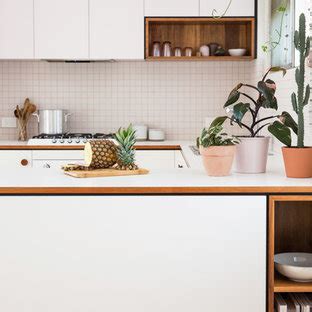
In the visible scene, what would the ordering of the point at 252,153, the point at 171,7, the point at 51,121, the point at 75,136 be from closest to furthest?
1. the point at 252,153
2. the point at 171,7
3. the point at 75,136
4. the point at 51,121

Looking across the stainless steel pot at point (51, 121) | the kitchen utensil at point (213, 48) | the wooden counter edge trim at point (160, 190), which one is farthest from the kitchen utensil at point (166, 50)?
the wooden counter edge trim at point (160, 190)

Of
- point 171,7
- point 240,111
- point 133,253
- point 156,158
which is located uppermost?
point 171,7

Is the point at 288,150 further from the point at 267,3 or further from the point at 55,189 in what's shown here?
the point at 267,3

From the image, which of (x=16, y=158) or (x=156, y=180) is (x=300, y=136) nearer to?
(x=156, y=180)

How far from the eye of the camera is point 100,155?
277 centimetres

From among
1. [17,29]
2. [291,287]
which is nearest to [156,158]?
[17,29]

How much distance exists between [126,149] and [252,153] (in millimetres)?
552

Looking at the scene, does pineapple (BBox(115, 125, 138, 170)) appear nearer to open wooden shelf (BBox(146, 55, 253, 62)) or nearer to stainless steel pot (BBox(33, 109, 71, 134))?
open wooden shelf (BBox(146, 55, 253, 62))

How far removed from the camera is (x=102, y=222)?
2395 millimetres

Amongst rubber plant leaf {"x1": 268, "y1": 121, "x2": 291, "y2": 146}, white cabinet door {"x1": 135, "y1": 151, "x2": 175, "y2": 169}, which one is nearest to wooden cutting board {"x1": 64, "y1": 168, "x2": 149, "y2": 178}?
rubber plant leaf {"x1": 268, "y1": 121, "x2": 291, "y2": 146}

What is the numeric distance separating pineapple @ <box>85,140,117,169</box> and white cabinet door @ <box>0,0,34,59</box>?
2587 mm

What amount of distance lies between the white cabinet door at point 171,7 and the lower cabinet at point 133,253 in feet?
10.00

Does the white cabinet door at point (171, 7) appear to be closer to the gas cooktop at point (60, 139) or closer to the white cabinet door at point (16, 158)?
the gas cooktop at point (60, 139)

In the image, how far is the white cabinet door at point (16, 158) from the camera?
4969mm
